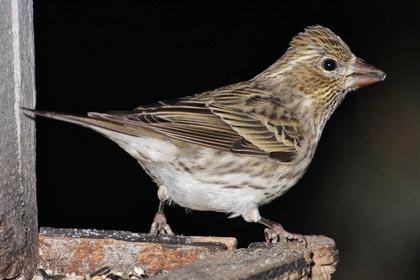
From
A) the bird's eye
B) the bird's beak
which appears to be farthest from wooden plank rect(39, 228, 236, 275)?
the bird's eye

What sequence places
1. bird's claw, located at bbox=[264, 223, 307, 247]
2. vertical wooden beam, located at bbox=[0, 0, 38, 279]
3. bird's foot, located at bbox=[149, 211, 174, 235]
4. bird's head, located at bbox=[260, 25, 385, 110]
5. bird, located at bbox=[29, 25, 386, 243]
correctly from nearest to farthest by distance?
1. vertical wooden beam, located at bbox=[0, 0, 38, 279]
2. bird's claw, located at bbox=[264, 223, 307, 247]
3. bird, located at bbox=[29, 25, 386, 243]
4. bird's foot, located at bbox=[149, 211, 174, 235]
5. bird's head, located at bbox=[260, 25, 385, 110]

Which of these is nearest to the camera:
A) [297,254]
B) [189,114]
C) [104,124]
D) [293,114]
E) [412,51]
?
[297,254]

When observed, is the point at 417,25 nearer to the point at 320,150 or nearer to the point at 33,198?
the point at 320,150

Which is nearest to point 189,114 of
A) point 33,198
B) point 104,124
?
point 104,124

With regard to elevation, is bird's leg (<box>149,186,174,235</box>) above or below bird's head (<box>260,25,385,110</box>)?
below

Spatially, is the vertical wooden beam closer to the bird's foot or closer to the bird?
the bird

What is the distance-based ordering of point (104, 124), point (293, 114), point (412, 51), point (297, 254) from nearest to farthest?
point (297, 254) < point (104, 124) < point (293, 114) < point (412, 51)
